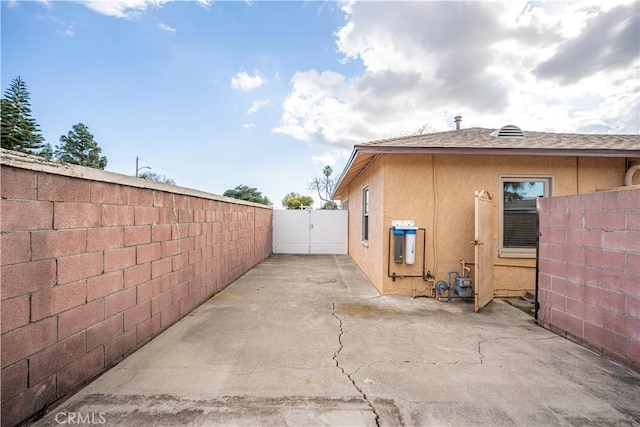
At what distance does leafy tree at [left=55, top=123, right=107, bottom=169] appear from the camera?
30125mm

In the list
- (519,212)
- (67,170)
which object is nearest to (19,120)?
(67,170)

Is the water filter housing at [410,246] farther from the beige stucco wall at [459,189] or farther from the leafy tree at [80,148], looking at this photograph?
the leafy tree at [80,148]

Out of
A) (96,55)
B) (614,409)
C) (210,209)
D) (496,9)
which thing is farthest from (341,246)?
(96,55)

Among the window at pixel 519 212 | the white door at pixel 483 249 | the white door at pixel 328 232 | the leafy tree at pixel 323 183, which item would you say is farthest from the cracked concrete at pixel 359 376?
the leafy tree at pixel 323 183

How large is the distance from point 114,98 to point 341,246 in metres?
13.0

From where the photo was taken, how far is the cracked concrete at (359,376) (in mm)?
1926

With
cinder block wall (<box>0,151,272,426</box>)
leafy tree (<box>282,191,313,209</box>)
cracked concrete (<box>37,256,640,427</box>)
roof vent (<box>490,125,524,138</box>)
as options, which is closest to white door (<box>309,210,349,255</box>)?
roof vent (<box>490,125,524,138</box>)

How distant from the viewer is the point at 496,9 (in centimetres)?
588

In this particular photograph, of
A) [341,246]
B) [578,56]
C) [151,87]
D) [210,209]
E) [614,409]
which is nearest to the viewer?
[614,409]

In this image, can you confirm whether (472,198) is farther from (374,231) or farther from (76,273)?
(76,273)

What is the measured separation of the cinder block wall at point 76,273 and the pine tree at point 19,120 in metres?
26.5

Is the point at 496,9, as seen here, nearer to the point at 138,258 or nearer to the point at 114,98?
the point at 138,258

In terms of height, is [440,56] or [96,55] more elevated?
[96,55]

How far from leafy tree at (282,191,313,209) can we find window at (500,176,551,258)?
2451cm
